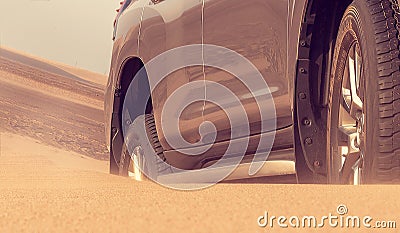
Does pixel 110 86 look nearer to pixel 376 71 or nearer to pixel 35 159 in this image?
pixel 35 159

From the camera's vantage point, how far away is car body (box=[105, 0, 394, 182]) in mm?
4387

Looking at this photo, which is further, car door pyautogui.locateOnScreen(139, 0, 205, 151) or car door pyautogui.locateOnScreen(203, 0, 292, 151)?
car door pyautogui.locateOnScreen(139, 0, 205, 151)

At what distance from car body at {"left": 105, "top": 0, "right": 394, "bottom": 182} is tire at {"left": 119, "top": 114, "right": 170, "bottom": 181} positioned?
14cm

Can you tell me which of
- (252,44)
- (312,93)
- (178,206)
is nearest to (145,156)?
(252,44)

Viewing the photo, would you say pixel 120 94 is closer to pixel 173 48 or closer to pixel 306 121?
pixel 173 48

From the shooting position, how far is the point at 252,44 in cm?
495

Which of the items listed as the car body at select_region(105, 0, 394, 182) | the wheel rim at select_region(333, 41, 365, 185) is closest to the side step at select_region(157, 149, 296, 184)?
the car body at select_region(105, 0, 394, 182)

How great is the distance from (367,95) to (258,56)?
1.13 metres

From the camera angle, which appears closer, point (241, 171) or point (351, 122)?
point (351, 122)

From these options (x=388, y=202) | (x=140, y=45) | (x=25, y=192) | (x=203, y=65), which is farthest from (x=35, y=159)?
(x=388, y=202)

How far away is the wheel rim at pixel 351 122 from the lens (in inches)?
161

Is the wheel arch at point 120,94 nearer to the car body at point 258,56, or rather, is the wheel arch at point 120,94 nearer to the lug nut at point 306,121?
the car body at point 258,56

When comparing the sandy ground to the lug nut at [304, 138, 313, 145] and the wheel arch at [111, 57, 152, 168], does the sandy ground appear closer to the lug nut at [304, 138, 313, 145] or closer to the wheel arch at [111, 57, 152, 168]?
the lug nut at [304, 138, 313, 145]

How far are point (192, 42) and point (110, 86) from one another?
1980 millimetres
